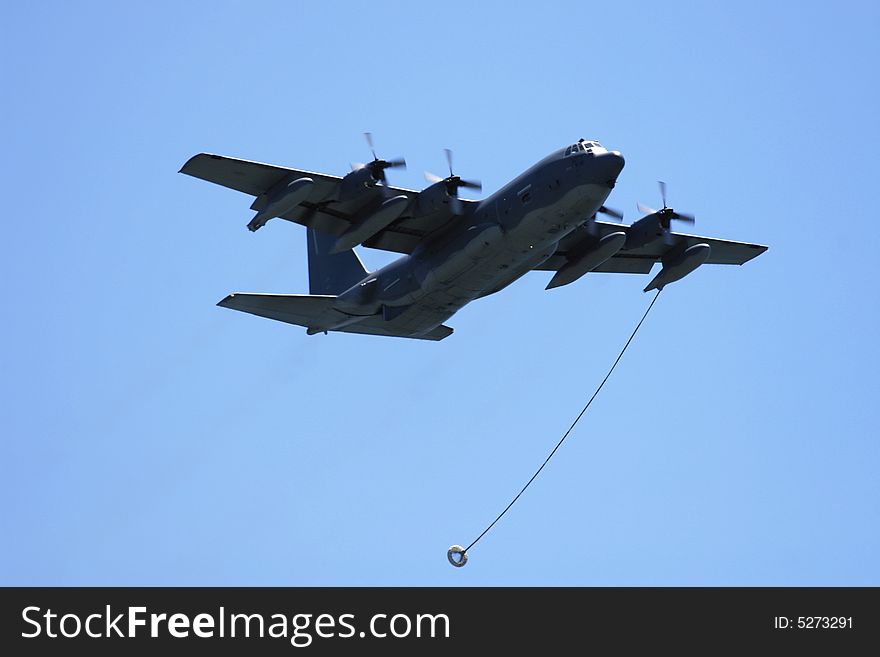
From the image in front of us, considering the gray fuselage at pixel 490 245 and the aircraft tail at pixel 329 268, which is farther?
the aircraft tail at pixel 329 268

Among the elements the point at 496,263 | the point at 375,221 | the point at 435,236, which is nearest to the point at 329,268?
the point at 435,236

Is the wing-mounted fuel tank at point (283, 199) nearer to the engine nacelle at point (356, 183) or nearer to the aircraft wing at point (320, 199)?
the aircraft wing at point (320, 199)

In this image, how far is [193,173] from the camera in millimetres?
37469

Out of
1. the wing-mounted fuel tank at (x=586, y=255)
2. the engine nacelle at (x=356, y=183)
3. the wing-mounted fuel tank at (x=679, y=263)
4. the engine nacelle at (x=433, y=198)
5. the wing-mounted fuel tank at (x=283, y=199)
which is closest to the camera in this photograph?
the wing-mounted fuel tank at (x=283, y=199)

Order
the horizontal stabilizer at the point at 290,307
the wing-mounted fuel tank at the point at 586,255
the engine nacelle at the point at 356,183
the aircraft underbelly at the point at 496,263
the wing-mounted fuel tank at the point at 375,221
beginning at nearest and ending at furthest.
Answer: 1. the aircraft underbelly at the point at 496,263
2. the engine nacelle at the point at 356,183
3. the wing-mounted fuel tank at the point at 375,221
4. the horizontal stabilizer at the point at 290,307
5. the wing-mounted fuel tank at the point at 586,255

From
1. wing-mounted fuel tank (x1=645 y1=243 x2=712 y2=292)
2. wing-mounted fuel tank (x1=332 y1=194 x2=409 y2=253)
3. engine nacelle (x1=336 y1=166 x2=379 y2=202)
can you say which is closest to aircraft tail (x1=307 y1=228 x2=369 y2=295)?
wing-mounted fuel tank (x1=332 y1=194 x2=409 y2=253)

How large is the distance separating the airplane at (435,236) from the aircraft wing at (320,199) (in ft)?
0.13

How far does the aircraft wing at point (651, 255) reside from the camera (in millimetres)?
44750

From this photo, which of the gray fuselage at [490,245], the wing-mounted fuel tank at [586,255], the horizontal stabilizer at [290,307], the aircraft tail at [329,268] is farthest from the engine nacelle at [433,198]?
the wing-mounted fuel tank at [586,255]
